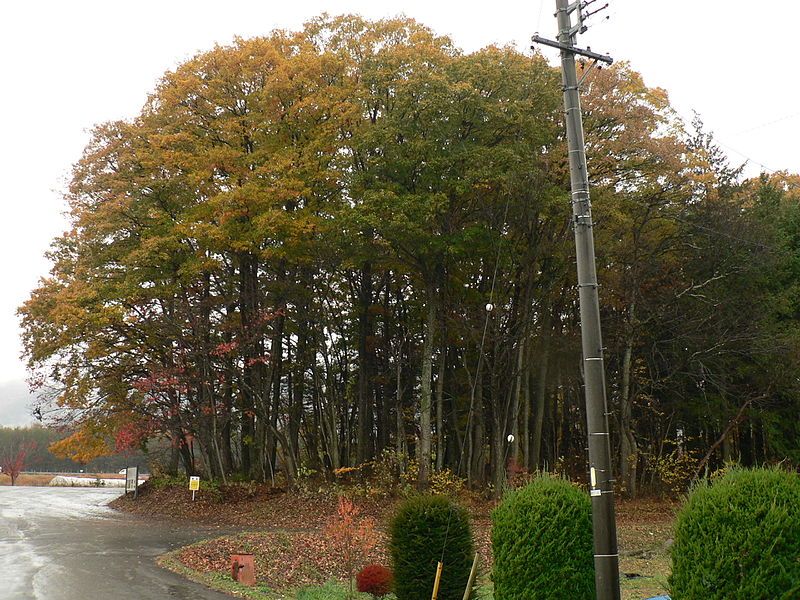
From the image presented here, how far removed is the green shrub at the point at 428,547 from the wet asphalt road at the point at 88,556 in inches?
151

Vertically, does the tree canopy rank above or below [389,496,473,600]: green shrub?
above

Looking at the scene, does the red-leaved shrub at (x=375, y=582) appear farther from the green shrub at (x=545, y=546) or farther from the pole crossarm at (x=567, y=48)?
the pole crossarm at (x=567, y=48)

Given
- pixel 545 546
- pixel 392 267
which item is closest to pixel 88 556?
pixel 545 546

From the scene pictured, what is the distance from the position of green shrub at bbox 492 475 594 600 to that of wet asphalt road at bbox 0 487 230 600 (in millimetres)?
6001

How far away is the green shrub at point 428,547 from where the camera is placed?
8.94 metres

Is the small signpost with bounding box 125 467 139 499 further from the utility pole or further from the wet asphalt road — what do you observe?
the utility pole

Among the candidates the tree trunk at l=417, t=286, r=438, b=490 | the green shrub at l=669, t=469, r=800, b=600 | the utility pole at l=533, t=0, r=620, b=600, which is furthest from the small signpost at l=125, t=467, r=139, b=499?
the green shrub at l=669, t=469, r=800, b=600

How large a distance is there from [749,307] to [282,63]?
1791 centimetres

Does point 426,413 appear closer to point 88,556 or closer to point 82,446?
point 88,556

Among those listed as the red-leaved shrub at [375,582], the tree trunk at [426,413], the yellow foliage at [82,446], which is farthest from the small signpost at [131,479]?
the red-leaved shrub at [375,582]

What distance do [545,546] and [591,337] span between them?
6.68ft

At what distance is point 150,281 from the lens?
25.6 meters

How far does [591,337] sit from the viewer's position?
730 cm

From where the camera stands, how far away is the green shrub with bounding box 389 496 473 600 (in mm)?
8938
